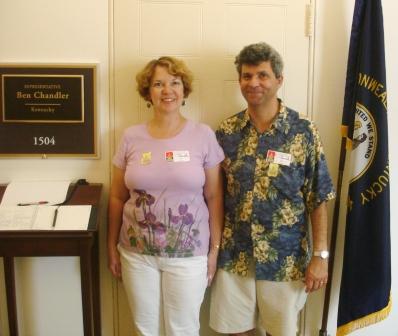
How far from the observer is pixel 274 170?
161cm

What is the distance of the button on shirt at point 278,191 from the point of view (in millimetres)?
1607

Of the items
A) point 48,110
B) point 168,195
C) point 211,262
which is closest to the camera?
point 168,195

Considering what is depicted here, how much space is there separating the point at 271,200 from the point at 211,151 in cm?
34

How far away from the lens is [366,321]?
6.20 ft

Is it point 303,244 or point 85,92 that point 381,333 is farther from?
point 85,92

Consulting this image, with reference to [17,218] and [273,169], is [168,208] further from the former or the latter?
[17,218]

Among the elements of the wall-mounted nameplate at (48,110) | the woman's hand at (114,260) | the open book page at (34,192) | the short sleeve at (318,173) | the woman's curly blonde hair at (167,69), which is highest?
the woman's curly blonde hair at (167,69)

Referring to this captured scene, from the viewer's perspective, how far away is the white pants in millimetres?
1588

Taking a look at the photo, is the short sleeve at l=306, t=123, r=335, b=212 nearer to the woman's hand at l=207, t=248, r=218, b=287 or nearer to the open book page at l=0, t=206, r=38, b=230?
the woman's hand at l=207, t=248, r=218, b=287

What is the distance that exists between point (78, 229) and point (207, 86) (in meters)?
0.93

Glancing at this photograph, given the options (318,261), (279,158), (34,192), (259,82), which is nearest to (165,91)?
(259,82)

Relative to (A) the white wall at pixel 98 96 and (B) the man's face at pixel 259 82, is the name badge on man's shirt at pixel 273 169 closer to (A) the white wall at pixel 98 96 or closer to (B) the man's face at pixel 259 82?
(B) the man's face at pixel 259 82

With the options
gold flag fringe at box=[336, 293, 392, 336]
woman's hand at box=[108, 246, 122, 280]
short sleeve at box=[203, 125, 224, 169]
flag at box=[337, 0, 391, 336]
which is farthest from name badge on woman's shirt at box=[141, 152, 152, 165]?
gold flag fringe at box=[336, 293, 392, 336]

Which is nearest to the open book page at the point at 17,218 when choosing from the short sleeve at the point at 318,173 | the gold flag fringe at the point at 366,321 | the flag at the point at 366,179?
the short sleeve at the point at 318,173
